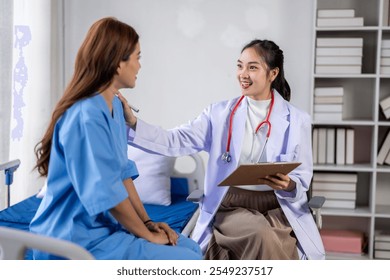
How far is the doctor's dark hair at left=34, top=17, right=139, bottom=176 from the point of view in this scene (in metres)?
1.33

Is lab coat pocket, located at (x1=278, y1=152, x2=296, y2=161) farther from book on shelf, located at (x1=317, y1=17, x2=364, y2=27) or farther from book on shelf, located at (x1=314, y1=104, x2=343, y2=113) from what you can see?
book on shelf, located at (x1=317, y1=17, x2=364, y2=27)

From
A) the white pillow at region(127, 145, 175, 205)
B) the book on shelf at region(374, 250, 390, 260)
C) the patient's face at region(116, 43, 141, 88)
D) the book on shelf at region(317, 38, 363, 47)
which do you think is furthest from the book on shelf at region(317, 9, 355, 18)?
the patient's face at region(116, 43, 141, 88)

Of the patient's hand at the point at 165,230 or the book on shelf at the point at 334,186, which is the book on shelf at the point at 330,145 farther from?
the patient's hand at the point at 165,230

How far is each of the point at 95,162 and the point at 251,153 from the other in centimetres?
82

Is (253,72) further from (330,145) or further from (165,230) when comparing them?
(330,145)

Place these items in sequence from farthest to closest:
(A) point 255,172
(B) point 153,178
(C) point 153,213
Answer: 1. (B) point 153,178
2. (C) point 153,213
3. (A) point 255,172

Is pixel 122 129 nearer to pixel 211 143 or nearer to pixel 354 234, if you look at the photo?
pixel 211 143

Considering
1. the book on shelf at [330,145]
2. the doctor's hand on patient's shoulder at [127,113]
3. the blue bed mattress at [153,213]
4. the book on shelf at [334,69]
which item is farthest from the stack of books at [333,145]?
the doctor's hand on patient's shoulder at [127,113]

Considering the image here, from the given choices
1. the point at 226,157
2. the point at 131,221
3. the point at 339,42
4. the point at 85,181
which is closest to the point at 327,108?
the point at 339,42

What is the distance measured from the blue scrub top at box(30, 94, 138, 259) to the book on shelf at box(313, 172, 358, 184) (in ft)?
5.07

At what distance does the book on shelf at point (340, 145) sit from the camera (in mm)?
2752

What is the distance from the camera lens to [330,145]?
2770 mm

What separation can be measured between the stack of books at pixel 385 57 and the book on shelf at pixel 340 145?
32 cm
